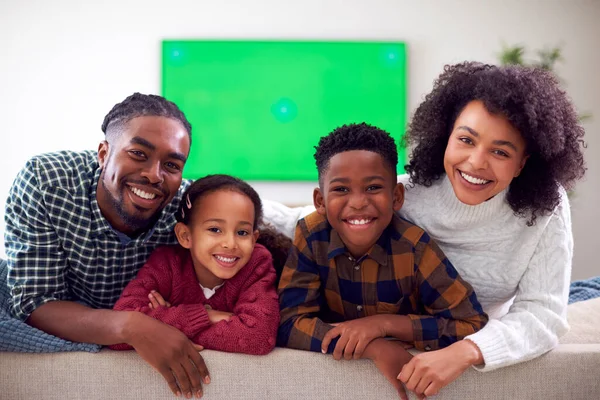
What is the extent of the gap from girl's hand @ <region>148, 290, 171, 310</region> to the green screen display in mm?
3011

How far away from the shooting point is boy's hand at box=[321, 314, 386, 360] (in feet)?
4.44

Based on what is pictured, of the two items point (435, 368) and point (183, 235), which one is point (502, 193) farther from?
point (183, 235)

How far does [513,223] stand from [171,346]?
3.51ft

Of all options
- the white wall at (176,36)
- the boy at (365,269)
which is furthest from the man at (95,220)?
the white wall at (176,36)

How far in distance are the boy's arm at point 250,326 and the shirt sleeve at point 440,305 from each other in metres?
0.39

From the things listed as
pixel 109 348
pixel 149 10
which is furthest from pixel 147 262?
pixel 149 10

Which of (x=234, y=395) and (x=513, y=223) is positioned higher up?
(x=513, y=223)

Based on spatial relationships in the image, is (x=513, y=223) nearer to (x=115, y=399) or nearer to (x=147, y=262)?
(x=147, y=262)

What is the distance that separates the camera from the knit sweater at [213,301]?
55.6 inches

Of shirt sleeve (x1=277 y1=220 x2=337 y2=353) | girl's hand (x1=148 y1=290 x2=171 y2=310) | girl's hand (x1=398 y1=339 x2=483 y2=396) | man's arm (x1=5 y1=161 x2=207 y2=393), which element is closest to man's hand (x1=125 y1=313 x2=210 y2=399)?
man's arm (x1=5 y1=161 x2=207 y2=393)

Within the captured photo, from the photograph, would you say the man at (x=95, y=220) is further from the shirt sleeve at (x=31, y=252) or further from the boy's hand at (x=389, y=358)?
the boy's hand at (x=389, y=358)

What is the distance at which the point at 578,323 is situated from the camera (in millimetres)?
1854

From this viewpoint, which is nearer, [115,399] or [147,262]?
[115,399]

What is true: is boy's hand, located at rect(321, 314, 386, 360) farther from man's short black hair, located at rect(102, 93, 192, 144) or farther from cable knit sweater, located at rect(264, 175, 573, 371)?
man's short black hair, located at rect(102, 93, 192, 144)
